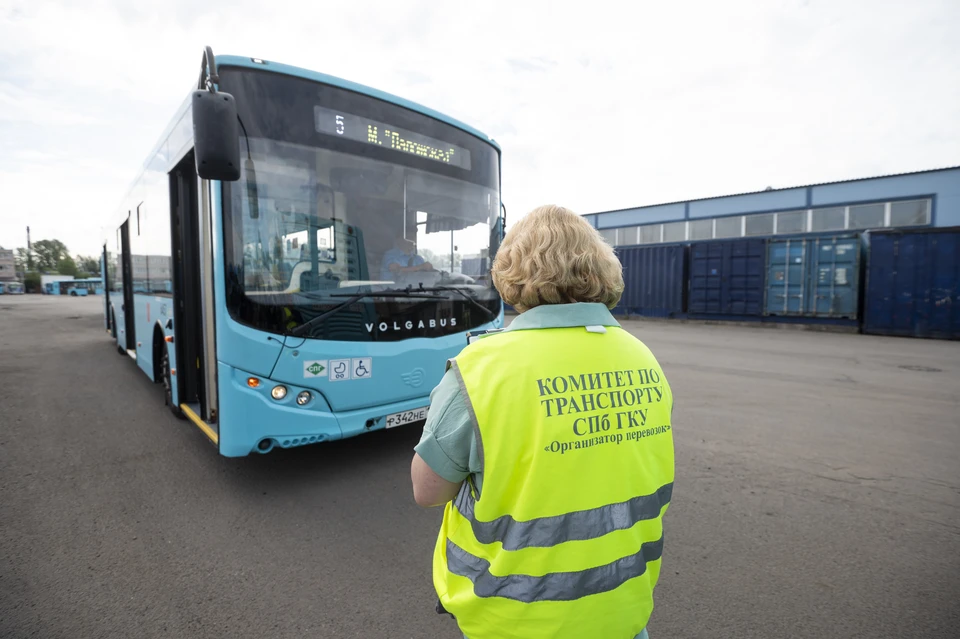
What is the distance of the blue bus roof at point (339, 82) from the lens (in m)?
3.31

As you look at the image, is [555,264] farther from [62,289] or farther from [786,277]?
[62,289]

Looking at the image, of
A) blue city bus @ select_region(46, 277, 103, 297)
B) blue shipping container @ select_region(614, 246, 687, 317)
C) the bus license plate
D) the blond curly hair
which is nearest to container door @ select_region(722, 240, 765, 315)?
blue shipping container @ select_region(614, 246, 687, 317)

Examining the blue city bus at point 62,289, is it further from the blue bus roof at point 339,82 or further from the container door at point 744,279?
the blue bus roof at point 339,82

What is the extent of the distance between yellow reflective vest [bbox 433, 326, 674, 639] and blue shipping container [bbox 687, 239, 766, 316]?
739 inches

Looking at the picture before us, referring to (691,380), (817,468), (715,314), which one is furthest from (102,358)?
(715,314)

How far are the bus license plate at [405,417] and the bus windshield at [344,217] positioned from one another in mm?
632

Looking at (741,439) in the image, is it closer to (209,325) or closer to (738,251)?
(209,325)

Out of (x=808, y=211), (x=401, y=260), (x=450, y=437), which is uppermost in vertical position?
(x=808, y=211)

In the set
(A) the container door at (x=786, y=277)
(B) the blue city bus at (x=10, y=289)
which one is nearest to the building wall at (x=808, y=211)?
(A) the container door at (x=786, y=277)

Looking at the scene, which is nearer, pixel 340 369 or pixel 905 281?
pixel 340 369

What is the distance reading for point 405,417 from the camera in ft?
13.0

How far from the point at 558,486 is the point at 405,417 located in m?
2.96

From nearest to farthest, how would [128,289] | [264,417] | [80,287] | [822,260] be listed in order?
1. [264,417]
2. [128,289]
3. [822,260]
4. [80,287]

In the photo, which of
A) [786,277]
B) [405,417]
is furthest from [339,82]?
[786,277]
